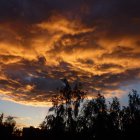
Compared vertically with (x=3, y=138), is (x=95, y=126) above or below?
above

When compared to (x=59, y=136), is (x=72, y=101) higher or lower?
higher

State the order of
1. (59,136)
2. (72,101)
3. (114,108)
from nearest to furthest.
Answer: (59,136)
(72,101)
(114,108)

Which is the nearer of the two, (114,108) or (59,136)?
(59,136)

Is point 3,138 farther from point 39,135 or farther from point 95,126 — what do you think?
point 95,126

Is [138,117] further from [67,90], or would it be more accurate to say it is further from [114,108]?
[67,90]

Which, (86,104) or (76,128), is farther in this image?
(86,104)

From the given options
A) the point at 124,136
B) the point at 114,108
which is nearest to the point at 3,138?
the point at 124,136

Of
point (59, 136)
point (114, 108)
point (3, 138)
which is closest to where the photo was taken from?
point (3, 138)

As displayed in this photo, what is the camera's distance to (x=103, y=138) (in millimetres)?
59000

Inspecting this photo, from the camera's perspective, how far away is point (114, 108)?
226 feet

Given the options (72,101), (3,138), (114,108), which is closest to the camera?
(3,138)

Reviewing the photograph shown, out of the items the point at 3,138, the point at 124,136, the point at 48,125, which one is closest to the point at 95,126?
the point at 124,136

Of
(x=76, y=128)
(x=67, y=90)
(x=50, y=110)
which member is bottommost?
(x=76, y=128)

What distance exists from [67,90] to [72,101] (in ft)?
9.26
